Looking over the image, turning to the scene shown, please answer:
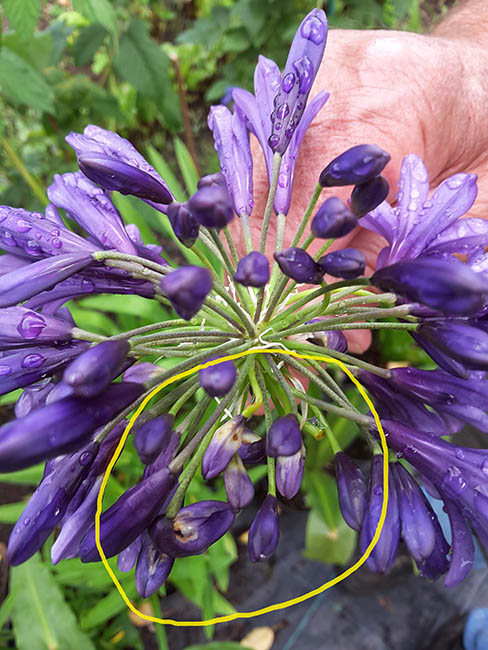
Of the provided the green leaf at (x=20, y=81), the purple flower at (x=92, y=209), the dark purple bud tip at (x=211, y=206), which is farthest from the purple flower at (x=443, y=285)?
the green leaf at (x=20, y=81)

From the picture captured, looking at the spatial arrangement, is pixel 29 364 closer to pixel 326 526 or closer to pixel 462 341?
pixel 462 341

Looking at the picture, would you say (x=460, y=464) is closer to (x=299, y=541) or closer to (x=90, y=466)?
(x=90, y=466)

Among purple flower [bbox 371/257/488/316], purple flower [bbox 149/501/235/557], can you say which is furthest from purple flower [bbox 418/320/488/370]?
purple flower [bbox 149/501/235/557]

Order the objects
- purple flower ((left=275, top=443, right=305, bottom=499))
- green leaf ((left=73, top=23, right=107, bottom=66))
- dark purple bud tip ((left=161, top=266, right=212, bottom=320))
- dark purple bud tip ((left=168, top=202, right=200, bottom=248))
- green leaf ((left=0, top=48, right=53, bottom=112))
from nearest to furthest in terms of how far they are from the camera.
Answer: dark purple bud tip ((left=161, top=266, right=212, bottom=320)) → dark purple bud tip ((left=168, top=202, right=200, bottom=248)) → purple flower ((left=275, top=443, right=305, bottom=499)) → green leaf ((left=0, top=48, right=53, bottom=112)) → green leaf ((left=73, top=23, right=107, bottom=66))

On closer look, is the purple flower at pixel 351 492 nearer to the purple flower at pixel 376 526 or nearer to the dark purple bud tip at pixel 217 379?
the purple flower at pixel 376 526

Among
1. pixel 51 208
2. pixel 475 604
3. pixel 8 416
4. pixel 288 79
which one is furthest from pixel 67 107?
pixel 475 604

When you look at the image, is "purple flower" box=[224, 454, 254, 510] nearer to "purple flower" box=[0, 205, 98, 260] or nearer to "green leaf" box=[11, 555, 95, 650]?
"purple flower" box=[0, 205, 98, 260]
